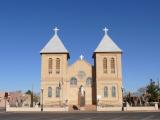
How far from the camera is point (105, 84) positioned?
71125 mm

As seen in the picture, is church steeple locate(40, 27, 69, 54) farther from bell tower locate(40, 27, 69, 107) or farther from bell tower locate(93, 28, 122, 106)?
bell tower locate(93, 28, 122, 106)

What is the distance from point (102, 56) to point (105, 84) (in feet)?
18.0

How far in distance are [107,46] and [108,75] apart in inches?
235

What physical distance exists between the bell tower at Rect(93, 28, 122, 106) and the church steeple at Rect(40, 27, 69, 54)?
6519 millimetres

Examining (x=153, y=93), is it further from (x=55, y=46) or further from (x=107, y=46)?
(x=55, y=46)

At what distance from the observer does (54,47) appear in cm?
7338

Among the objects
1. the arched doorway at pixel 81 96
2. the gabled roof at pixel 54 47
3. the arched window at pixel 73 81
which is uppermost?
the gabled roof at pixel 54 47

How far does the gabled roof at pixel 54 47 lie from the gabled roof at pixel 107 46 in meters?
6.74

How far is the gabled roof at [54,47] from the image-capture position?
2849 inches

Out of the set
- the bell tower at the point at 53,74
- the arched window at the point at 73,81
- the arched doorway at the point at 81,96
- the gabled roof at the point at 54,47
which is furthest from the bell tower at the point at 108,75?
the gabled roof at the point at 54,47

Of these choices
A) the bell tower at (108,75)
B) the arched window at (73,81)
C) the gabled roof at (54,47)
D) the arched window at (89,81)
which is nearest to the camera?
the bell tower at (108,75)

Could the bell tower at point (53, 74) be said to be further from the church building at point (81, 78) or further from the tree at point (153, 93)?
the tree at point (153, 93)

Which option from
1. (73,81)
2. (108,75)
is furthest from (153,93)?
(73,81)

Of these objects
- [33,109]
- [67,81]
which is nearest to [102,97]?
[67,81]
